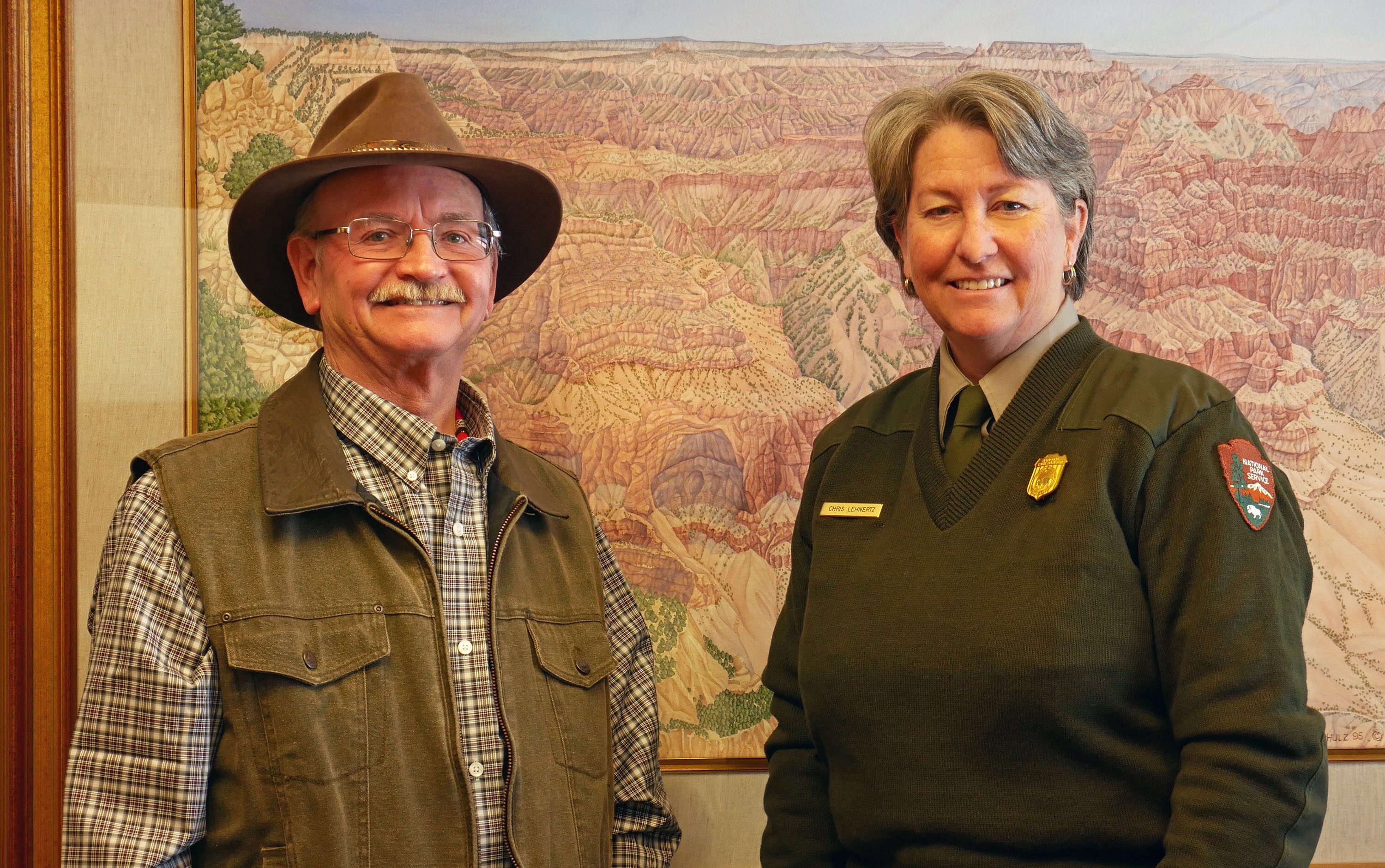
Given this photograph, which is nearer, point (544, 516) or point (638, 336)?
point (544, 516)

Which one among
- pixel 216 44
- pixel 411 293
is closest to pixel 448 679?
pixel 411 293

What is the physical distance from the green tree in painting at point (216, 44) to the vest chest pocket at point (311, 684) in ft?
3.65

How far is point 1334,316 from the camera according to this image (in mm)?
2023

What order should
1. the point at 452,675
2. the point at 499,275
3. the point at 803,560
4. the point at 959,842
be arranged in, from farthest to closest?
1. the point at 499,275
2. the point at 803,560
3. the point at 452,675
4. the point at 959,842

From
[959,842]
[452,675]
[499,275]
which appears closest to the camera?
[959,842]

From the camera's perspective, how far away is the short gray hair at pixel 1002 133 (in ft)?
4.72

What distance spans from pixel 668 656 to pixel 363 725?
73 centimetres

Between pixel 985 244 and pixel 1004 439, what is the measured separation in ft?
0.84

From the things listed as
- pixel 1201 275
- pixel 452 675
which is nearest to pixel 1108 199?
pixel 1201 275

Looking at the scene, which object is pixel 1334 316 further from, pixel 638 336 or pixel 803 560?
pixel 638 336

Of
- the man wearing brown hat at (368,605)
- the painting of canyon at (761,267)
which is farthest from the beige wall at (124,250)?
the man wearing brown hat at (368,605)

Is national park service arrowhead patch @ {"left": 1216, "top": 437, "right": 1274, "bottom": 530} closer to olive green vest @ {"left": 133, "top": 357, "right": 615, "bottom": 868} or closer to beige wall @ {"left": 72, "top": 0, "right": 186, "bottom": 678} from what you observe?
olive green vest @ {"left": 133, "top": 357, "right": 615, "bottom": 868}

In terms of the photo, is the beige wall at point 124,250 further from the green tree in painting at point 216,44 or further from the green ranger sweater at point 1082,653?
the green ranger sweater at point 1082,653

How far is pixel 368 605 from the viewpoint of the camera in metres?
1.45
